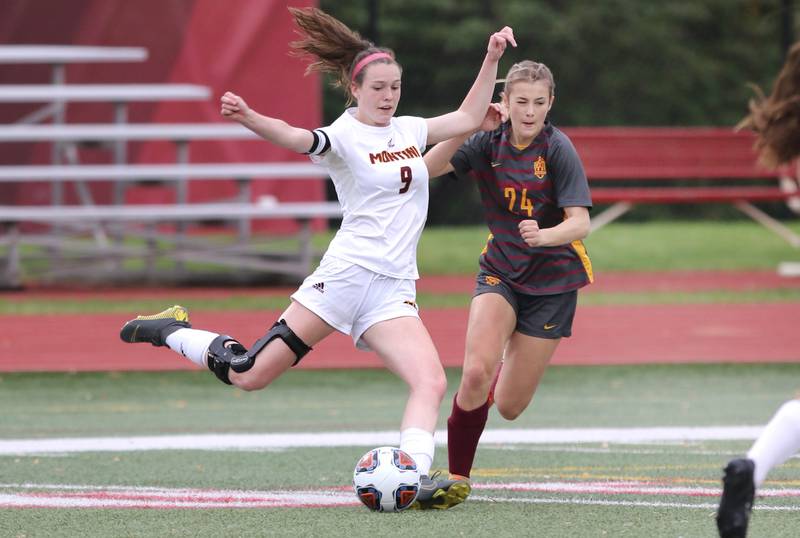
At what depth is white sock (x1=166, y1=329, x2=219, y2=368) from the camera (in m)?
6.27

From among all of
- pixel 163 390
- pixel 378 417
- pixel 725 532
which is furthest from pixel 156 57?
pixel 725 532

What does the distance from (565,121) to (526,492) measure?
72.7 ft

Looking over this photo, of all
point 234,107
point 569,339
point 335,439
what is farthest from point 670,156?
point 234,107

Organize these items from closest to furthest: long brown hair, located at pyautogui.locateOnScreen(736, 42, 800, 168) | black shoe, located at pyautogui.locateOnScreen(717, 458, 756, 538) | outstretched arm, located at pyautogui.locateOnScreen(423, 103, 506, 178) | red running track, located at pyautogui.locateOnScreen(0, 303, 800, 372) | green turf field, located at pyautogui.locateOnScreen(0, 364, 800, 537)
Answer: black shoe, located at pyautogui.locateOnScreen(717, 458, 756, 538) < green turf field, located at pyautogui.locateOnScreen(0, 364, 800, 537) < outstretched arm, located at pyautogui.locateOnScreen(423, 103, 506, 178) < long brown hair, located at pyautogui.locateOnScreen(736, 42, 800, 168) < red running track, located at pyautogui.locateOnScreen(0, 303, 800, 372)

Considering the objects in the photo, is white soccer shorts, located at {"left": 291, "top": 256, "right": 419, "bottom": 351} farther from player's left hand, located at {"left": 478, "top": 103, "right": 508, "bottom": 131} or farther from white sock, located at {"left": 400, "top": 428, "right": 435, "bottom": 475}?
player's left hand, located at {"left": 478, "top": 103, "right": 508, "bottom": 131}

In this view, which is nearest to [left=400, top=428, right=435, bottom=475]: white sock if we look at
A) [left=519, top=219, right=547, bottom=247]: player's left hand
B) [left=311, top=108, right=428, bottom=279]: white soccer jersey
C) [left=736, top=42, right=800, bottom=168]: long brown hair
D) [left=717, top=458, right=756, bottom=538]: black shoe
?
[left=311, top=108, right=428, bottom=279]: white soccer jersey

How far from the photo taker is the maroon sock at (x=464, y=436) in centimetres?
626

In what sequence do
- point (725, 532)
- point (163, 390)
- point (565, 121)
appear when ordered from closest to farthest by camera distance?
point (725, 532)
point (163, 390)
point (565, 121)

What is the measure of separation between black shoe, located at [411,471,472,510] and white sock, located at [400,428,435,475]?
2.2 inches

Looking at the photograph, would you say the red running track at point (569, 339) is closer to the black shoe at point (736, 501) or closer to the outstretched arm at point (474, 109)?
the outstretched arm at point (474, 109)

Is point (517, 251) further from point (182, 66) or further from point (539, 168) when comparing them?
point (182, 66)

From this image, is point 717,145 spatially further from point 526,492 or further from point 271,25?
point 526,492

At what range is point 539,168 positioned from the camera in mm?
6328

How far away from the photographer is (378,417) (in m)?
9.28
